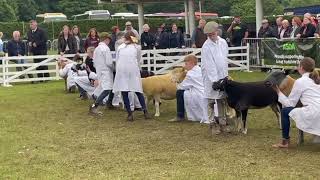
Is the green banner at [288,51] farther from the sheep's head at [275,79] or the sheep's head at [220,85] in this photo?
the sheep's head at [275,79]

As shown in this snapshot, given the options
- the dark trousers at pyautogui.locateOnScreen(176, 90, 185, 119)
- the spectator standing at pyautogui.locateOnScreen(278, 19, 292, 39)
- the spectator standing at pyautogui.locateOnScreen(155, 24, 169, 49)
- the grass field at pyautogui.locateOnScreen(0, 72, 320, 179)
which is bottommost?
the grass field at pyautogui.locateOnScreen(0, 72, 320, 179)

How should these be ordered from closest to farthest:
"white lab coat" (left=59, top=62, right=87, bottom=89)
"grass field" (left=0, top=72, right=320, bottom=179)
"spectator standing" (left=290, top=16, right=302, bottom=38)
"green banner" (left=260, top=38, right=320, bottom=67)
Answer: "grass field" (left=0, top=72, right=320, bottom=179) → "white lab coat" (left=59, top=62, right=87, bottom=89) → "green banner" (left=260, top=38, right=320, bottom=67) → "spectator standing" (left=290, top=16, right=302, bottom=38)

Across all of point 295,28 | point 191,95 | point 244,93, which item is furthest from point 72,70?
point 244,93

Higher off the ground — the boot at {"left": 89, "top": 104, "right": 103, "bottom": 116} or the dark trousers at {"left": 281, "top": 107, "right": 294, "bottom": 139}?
the dark trousers at {"left": 281, "top": 107, "right": 294, "bottom": 139}

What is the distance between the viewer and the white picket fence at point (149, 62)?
2014 centimetres

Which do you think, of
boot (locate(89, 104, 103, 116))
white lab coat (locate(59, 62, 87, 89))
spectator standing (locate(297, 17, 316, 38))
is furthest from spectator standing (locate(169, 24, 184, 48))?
boot (locate(89, 104, 103, 116))

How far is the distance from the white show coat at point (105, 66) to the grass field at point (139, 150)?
27.3 inches

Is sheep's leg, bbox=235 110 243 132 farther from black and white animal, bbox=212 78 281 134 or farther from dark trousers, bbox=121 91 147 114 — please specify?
dark trousers, bbox=121 91 147 114

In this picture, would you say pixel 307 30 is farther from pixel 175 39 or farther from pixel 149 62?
pixel 175 39

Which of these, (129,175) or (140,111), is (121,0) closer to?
(140,111)

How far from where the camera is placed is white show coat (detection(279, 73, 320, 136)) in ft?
26.6

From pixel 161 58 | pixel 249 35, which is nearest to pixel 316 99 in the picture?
pixel 161 58

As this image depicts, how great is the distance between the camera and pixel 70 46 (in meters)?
20.7

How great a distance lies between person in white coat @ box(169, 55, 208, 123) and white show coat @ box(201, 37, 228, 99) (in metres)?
1.48
